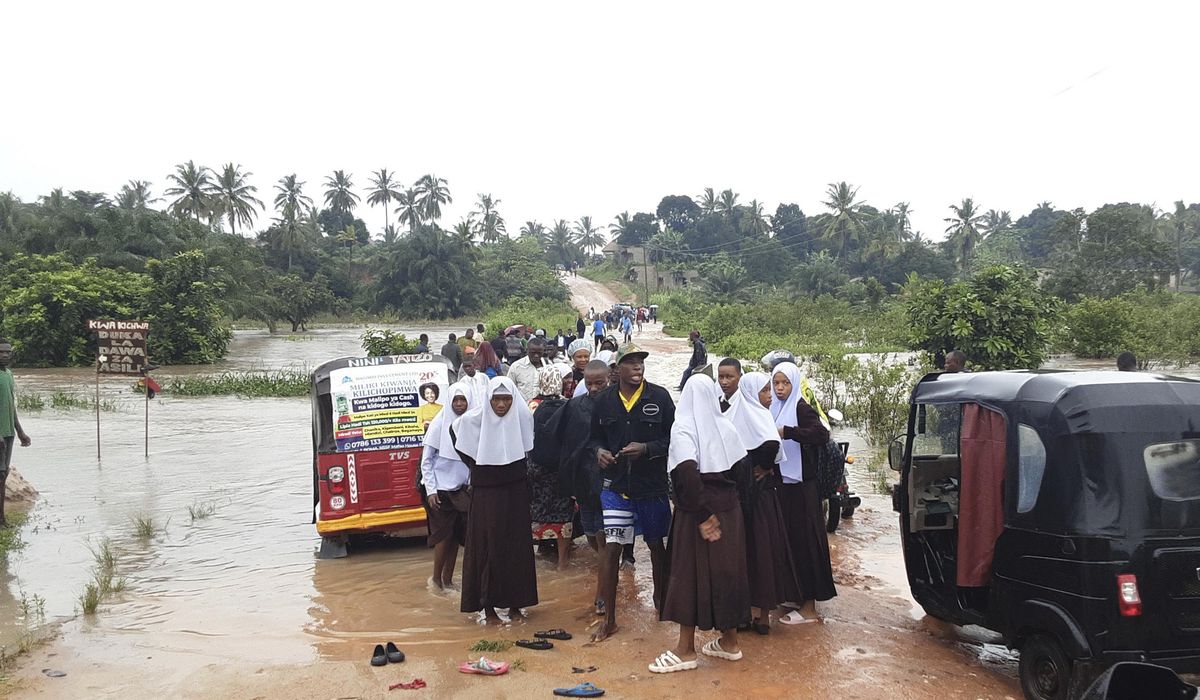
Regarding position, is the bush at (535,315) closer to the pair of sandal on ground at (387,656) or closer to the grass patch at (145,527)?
the grass patch at (145,527)

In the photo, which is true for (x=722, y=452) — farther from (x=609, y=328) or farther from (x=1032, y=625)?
(x=609, y=328)

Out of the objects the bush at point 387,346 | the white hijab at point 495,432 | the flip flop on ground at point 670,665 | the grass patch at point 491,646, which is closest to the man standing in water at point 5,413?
the white hijab at point 495,432

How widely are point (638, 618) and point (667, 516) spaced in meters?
0.95

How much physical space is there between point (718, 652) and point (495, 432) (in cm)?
204

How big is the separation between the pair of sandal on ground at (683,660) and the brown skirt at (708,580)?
22cm

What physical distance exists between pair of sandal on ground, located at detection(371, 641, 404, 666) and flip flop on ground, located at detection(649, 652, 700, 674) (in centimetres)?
160

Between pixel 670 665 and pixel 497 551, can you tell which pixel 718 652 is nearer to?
pixel 670 665

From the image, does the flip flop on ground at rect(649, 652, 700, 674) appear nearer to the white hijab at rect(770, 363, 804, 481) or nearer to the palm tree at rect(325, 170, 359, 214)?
the white hijab at rect(770, 363, 804, 481)

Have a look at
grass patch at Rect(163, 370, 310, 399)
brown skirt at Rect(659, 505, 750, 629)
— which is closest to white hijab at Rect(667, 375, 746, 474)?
brown skirt at Rect(659, 505, 750, 629)

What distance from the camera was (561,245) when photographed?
421 ft

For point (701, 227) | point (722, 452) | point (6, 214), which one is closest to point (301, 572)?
point (722, 452)

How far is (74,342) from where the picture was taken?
34719 millimetres

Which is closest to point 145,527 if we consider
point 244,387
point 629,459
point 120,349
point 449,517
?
point 449,517

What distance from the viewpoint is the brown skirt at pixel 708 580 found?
538 centimetres
